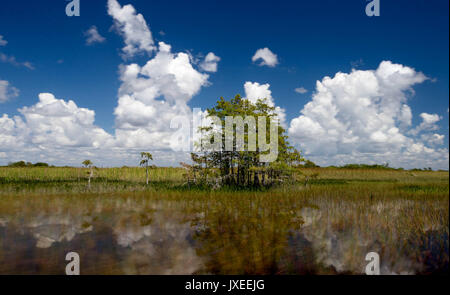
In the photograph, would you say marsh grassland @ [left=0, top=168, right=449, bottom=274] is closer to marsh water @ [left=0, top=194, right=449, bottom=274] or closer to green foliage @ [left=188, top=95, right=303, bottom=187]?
marsh water @ [left=0, top=194, right=449, bottom=274]

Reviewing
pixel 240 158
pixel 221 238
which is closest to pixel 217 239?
pixel 221 238

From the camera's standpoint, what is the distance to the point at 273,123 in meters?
19.0

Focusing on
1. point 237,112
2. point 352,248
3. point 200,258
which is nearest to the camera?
point 200,258

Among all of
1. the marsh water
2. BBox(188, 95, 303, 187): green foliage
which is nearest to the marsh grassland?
the marsh water

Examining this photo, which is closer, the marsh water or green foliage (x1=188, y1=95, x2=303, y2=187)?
the marsh water

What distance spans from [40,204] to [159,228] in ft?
25.1

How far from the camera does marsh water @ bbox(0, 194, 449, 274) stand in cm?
497

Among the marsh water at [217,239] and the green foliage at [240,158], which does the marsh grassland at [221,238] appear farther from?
the green foliage at [240,158]

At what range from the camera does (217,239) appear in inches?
254

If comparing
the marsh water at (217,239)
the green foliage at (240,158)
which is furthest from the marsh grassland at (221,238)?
the green foliage at (240,158)

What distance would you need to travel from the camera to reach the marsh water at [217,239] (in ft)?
16.3

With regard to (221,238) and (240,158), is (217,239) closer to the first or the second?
(221,238)
